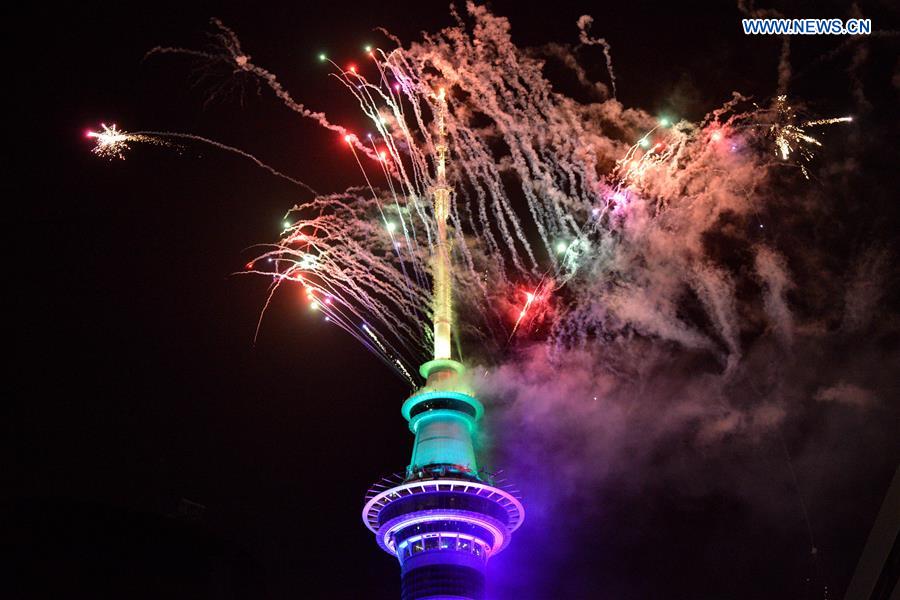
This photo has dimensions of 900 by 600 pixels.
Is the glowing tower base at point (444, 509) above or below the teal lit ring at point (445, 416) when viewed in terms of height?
below

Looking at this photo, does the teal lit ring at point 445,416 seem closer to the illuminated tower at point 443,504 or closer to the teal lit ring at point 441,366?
the illuminated tower at point 443,504

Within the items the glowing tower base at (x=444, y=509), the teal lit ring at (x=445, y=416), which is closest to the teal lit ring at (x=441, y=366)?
the glowing tower base at (x=444, y=509)

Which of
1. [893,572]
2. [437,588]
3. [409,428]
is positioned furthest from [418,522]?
[893,572]

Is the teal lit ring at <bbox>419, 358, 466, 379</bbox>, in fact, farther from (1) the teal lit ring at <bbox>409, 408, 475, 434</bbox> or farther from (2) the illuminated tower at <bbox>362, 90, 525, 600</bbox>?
(1) the teal lit ring at <bbox>409, 408, 475, 434</bbox>

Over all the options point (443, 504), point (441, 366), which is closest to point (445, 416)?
point (441, 366)

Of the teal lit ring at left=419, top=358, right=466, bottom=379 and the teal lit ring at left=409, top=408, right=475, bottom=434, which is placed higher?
the teal lit ring at left=419, top=358, right=466, bottom=379

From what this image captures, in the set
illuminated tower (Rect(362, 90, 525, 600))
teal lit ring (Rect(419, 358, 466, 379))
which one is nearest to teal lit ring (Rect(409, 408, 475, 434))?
illuminated tower (Rect(362, 90, 525, 600))

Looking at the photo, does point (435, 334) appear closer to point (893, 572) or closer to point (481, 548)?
point (481, 548)
